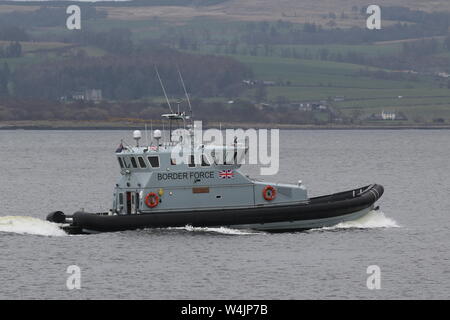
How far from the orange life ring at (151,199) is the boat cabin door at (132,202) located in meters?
0.45

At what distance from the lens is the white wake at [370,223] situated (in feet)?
139

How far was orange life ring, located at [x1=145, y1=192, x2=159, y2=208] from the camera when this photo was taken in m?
39.9

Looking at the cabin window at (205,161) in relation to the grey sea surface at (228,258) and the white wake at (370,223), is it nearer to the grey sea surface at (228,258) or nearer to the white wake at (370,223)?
the grey sea surface at (228,258)

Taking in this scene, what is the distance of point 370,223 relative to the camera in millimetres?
43781

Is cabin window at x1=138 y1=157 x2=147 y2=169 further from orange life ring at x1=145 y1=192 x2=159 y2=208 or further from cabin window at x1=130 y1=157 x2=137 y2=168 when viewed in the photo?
orange life ring at x1=145 y1=192 x2=159 y2=208

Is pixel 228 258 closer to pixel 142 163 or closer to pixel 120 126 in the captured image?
pixel 142 163

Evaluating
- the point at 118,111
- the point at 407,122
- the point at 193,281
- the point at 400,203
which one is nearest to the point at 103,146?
the point at 118,111

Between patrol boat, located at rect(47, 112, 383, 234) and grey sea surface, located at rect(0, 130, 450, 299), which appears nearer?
grey sea surface, located at rect(0, 130, 450, 299)

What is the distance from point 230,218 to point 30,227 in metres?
7.95

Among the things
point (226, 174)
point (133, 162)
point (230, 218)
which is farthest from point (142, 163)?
point (230, 218)

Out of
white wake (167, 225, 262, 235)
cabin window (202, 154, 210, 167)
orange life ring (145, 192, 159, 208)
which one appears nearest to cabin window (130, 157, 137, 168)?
orange life ring (145, 192, 159, 208)

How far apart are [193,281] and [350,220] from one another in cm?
1076

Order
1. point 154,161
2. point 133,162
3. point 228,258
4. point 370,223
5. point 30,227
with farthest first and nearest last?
point 370,223
point 30,227
point 133,162
point 154,161
point 228,258
